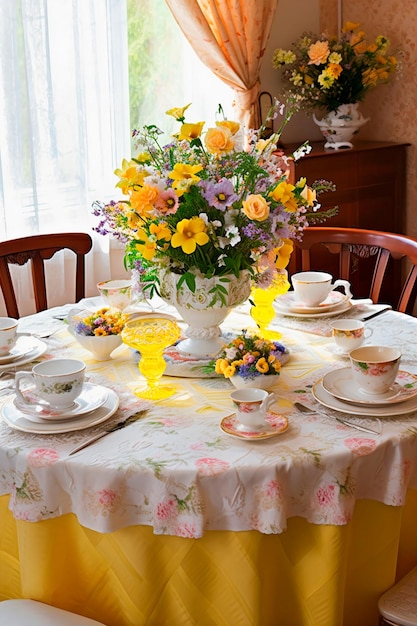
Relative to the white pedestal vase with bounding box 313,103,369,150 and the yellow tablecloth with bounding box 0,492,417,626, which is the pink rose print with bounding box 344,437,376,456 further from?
the white pedestal vase with bounding box 313,103,369,150

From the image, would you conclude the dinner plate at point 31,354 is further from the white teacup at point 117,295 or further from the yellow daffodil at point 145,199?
the yellow daffodil at point 145,199

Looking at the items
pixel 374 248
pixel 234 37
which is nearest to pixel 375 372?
pixel 374 248

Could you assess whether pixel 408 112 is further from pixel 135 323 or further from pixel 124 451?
pixel 124 451

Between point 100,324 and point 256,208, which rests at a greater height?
point 256,208

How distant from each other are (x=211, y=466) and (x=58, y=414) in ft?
1.22

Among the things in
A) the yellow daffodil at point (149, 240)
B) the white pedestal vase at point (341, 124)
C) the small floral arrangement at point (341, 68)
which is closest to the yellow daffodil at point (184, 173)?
the yellow daffodil at point (149, 240)

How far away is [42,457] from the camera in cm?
166

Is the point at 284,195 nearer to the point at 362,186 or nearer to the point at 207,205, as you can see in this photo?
the point at 207,205

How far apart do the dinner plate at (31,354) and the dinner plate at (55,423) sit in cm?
26

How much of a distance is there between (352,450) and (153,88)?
2.76 meters

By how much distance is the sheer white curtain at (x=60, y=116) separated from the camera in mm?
3434

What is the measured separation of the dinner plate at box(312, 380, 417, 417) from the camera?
179cm

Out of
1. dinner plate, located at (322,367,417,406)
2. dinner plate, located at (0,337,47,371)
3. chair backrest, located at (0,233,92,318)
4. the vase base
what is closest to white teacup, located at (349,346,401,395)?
dinner plate, located at (322,367,417,406)

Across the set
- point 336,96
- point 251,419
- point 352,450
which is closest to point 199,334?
point 251,419
